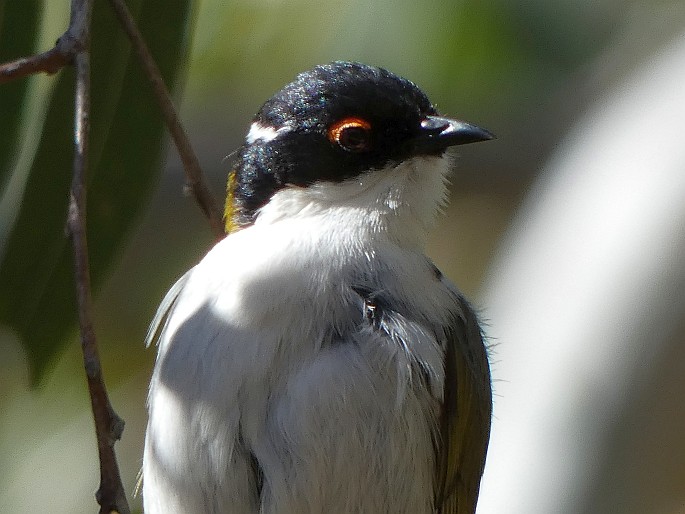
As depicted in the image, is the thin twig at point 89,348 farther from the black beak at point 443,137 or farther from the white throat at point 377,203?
the black beak at point 443,137

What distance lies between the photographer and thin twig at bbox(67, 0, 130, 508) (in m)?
3.00

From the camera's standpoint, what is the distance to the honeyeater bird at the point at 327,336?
140 inches

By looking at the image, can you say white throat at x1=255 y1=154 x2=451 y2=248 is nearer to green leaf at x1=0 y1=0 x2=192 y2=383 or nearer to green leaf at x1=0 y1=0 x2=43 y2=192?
green leaf at x1=0 y1=0 x2=192 y2=383

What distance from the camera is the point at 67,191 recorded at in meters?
4.46

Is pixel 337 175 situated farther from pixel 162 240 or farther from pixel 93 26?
pixel 162 240

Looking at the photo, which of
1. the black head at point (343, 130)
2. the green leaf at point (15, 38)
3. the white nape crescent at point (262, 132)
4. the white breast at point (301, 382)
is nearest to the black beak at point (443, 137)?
the black head at point (343, 130)

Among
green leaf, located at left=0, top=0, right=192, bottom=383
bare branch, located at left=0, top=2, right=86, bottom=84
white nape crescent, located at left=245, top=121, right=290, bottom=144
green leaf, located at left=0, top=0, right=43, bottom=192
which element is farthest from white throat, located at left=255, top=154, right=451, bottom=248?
green leaf, located at left=0, top=0, right=43, bottom=192

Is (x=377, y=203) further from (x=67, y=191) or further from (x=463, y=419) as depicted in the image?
(x=67, y=191)

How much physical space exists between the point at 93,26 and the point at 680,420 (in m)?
2.89

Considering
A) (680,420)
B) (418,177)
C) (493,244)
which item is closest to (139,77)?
(418,177)

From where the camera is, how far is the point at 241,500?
356 centimetres

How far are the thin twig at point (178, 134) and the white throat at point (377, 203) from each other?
39cm

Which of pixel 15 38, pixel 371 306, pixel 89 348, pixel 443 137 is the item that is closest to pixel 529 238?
pixel 443 137

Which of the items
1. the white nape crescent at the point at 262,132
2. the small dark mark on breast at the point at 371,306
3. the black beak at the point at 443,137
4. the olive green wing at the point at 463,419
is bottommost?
the olive green wing at the point at 463,419
